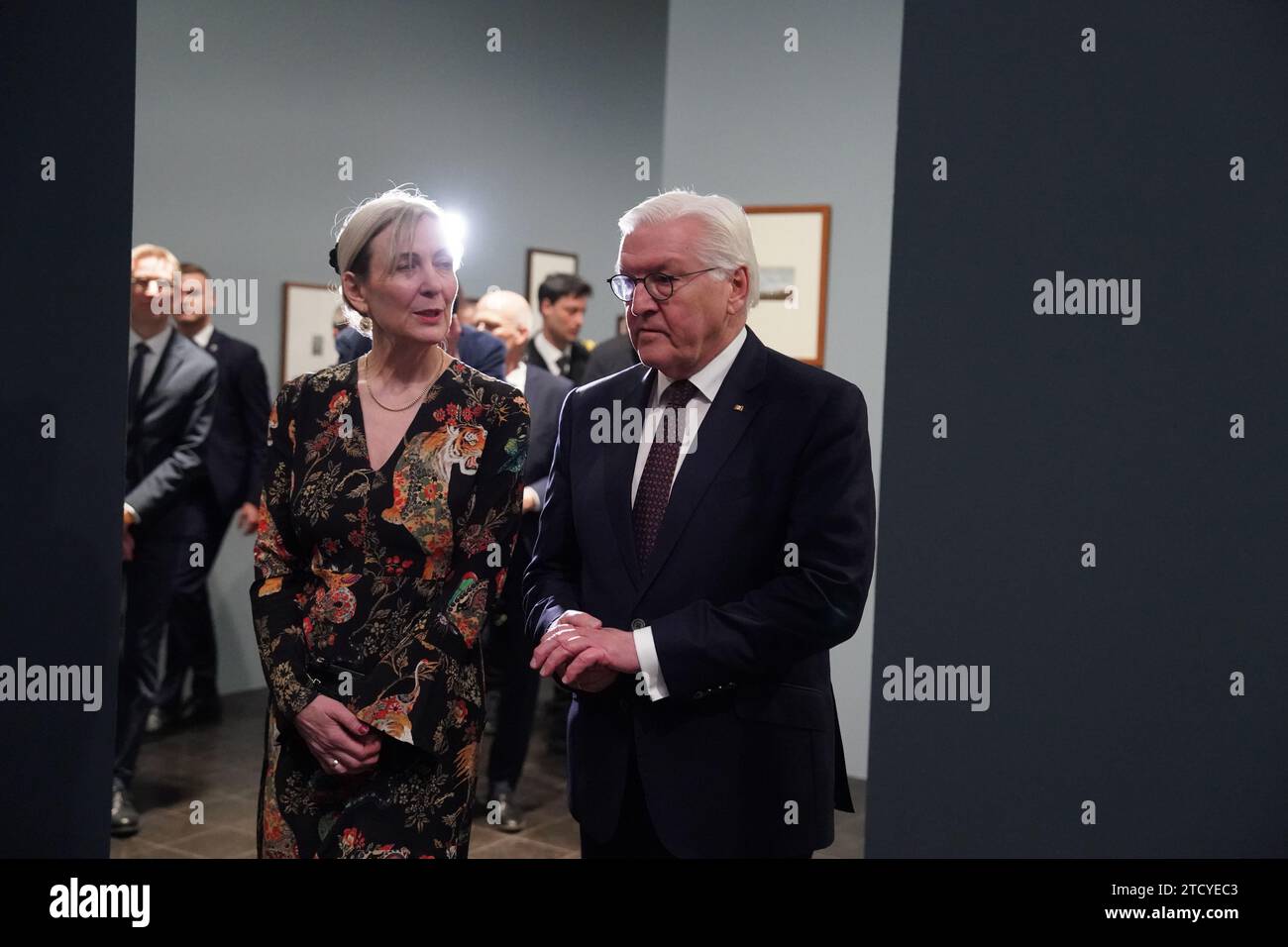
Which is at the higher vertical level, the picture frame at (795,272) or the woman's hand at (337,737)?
the picture frame at (795,272)

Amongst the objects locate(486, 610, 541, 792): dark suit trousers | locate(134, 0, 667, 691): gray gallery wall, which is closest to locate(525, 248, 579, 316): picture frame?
locate(134, 0, 667, 691): gray gallery wall

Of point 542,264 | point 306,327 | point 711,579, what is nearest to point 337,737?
point 711,579

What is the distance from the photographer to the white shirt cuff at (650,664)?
194 centimetres

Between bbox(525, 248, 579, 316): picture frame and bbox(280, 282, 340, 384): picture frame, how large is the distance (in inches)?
60.5

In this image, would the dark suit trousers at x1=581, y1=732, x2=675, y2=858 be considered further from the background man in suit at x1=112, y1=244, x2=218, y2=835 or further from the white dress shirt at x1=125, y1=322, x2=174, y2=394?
the white dress shirt at x1=125, y1=322, x2=174, y2=394

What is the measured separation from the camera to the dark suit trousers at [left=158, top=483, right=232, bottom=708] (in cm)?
481

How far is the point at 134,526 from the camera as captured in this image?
3947mm

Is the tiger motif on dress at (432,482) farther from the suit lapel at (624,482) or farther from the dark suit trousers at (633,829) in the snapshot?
the dark suit trousers at (633,829)

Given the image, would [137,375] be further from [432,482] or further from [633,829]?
[633,829]

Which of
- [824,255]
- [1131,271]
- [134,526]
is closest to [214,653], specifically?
[134,526]

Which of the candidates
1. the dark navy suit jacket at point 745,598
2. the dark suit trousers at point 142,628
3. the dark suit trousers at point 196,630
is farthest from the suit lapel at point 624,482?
the dark suit trousers at point 196,630

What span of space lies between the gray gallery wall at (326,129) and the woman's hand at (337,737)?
3325 mm

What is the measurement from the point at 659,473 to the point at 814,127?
235cm
